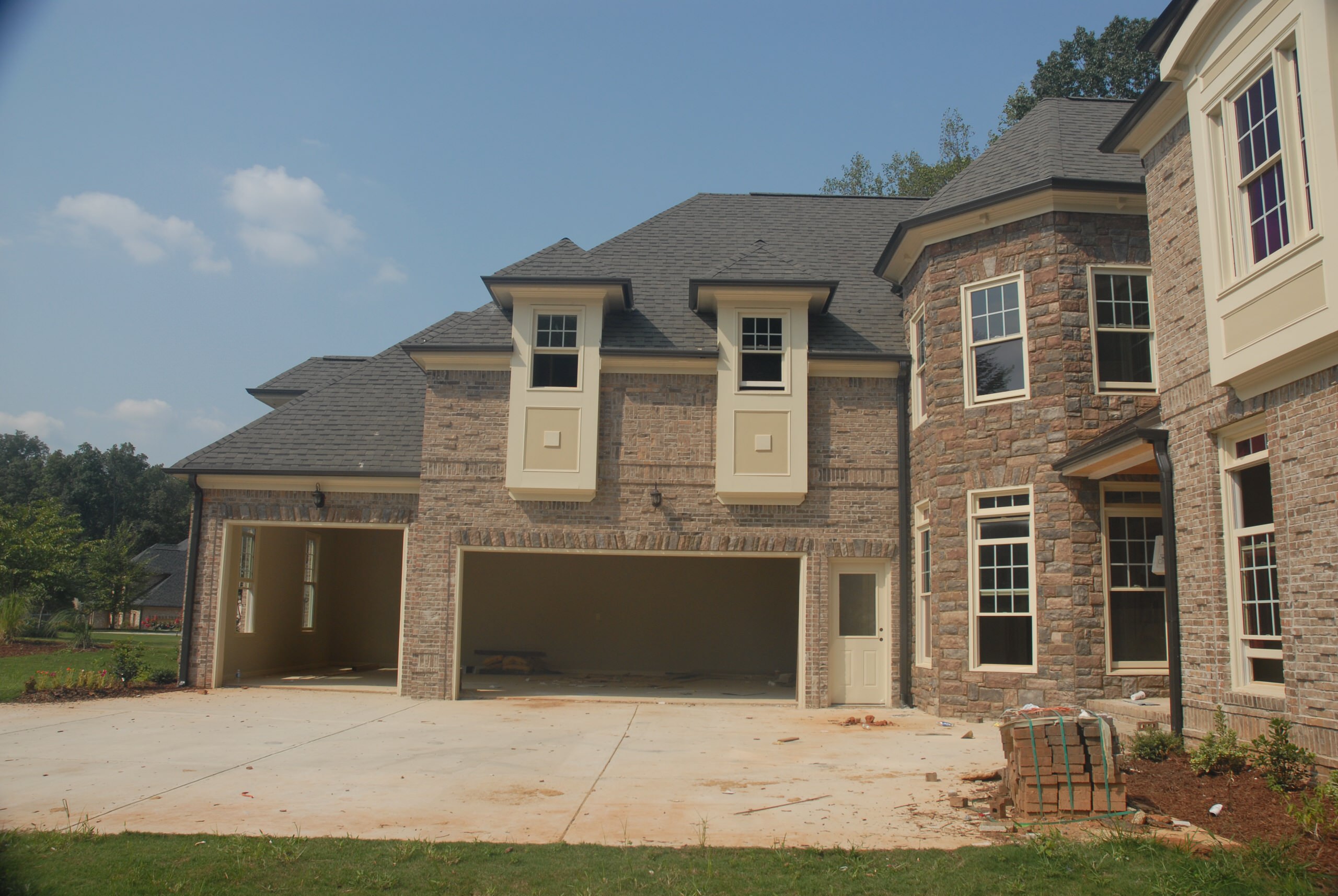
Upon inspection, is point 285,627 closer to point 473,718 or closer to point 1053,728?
point 473,718

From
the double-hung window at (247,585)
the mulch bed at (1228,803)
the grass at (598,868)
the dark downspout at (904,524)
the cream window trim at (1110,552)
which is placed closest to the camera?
the grass at (598,868)

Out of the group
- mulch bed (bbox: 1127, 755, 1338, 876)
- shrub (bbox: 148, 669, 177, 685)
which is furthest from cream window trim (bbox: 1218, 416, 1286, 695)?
shrub (bbox: 148, 669, 177, 685)

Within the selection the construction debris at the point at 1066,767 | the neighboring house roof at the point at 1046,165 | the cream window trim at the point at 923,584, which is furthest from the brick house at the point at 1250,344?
the cream window trim at the point at 923,584

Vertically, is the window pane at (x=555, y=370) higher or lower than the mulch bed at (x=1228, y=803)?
higher

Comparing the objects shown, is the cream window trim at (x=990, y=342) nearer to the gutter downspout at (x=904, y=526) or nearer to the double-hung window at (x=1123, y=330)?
→ the double-hung window at (x=1123, y=330)

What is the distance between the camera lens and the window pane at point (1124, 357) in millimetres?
12898

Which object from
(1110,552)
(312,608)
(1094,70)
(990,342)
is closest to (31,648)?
(312,608)

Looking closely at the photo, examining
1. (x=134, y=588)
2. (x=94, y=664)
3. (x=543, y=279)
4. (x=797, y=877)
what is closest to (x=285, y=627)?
(x=94, y=664)

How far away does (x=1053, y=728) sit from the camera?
7.27 m

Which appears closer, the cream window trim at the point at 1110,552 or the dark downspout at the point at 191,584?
the cream window trim at the point at 1110,552

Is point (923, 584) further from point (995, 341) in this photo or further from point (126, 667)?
point (126, 667)

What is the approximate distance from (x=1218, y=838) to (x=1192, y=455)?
4.29 metres

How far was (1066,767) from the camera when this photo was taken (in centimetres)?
721

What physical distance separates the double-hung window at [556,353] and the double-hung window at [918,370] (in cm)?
551
